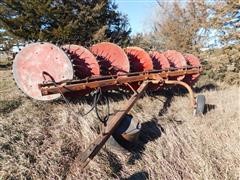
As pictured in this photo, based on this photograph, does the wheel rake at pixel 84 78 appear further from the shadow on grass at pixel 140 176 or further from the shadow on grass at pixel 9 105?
the shadow on grass at pixel 140 176

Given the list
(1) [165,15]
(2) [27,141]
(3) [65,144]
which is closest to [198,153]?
(3) [65,144]

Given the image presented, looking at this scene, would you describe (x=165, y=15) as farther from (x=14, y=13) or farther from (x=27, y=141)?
(x=27, y=141)

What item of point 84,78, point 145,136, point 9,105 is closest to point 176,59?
point 84,78

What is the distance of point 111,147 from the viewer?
3.88m

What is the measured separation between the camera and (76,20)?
39.4ft

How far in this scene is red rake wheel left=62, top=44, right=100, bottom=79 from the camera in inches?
193

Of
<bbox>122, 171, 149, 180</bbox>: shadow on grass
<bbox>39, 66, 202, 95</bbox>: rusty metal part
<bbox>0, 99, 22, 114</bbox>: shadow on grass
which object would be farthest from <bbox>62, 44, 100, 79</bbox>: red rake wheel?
<bbox>122, 171, 149, 180</bbox>: shadow on grass

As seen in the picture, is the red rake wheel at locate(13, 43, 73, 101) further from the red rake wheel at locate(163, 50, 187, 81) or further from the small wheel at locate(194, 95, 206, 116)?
the red rake wheel at locate(163, 50, 187, 81)

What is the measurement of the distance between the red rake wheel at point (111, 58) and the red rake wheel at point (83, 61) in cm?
40

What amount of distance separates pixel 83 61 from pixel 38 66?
798mm

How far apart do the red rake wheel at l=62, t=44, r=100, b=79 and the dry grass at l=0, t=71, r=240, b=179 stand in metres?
0.49

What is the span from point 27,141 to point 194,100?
308 centimetres

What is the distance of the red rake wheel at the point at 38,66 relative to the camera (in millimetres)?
4387

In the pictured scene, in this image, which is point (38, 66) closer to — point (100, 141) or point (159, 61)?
point (100, 141)
